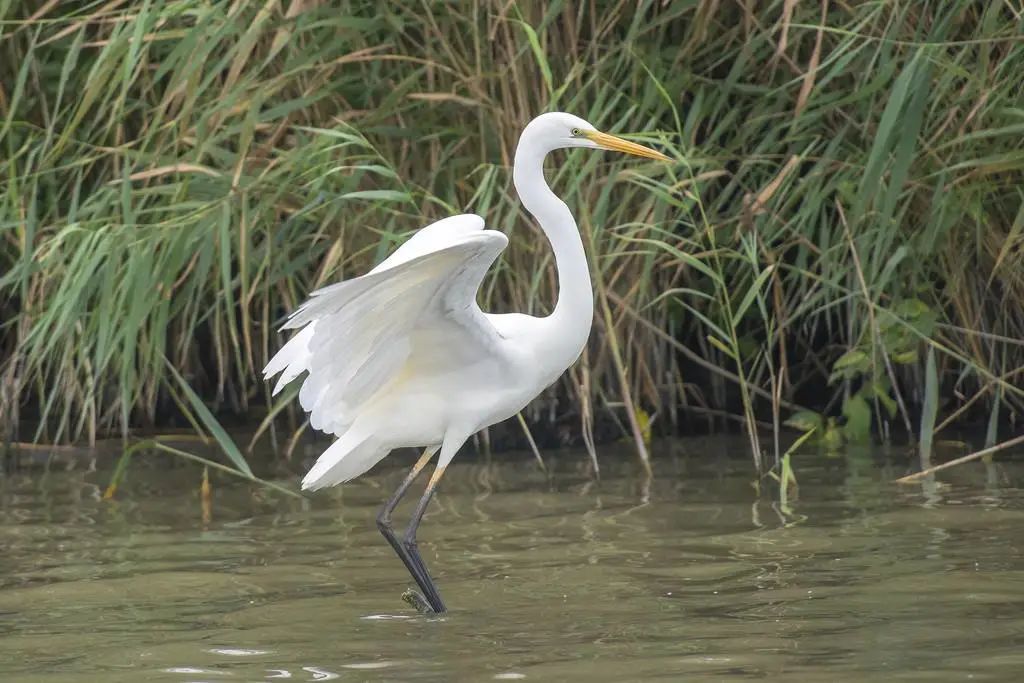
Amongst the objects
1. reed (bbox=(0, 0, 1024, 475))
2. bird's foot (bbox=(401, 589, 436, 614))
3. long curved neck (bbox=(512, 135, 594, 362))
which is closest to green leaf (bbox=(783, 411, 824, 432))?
reed (bbox=(0, 0, 1024, 475))

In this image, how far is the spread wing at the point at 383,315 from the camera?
3.46 m

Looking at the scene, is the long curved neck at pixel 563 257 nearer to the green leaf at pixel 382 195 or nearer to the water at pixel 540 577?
the water at pixel 540 577

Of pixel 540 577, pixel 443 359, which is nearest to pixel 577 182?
pixel 443 359

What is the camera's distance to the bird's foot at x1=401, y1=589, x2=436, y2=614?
12.5 feet

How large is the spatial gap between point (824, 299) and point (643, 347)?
0.61 metres

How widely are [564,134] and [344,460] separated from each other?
94 cm

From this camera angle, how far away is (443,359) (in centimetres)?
408

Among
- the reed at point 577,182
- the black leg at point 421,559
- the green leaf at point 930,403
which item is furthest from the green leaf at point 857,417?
the black leg at point 421,559

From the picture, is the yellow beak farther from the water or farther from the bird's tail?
the water

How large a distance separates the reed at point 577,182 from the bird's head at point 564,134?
65 cm

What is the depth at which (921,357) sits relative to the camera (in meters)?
5.42

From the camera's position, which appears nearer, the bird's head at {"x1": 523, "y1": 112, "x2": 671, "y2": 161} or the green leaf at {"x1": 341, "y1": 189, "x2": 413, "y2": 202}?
the bird's head at {"x1": 523, "y1": 112, "x2": 671, "y2": 161}

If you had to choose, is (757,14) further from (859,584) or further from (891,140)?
(859,584)

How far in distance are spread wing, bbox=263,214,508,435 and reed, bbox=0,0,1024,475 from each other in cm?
81
